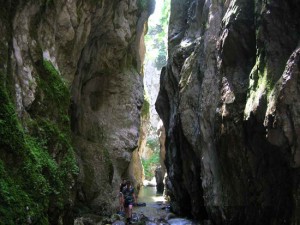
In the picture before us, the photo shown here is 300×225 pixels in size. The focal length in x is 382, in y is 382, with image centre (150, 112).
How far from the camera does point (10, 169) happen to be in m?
6.48

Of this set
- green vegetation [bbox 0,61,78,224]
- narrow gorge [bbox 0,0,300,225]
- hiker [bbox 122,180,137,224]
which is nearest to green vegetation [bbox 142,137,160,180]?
narrow gorge [bbox 0,0,300,225]

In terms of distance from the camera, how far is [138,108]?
19.7 metres

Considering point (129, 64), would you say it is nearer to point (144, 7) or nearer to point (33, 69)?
point (144, 7)

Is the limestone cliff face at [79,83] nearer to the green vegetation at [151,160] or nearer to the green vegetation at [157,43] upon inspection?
the green vegetation at [157,43]

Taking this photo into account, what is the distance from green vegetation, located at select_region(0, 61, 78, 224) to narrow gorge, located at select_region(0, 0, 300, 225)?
0.03 m

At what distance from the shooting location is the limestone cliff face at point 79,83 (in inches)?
314

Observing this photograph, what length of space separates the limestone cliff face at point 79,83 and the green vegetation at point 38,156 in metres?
0.03

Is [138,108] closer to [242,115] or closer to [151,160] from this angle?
[242,115]

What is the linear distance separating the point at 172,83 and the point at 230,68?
288 inches

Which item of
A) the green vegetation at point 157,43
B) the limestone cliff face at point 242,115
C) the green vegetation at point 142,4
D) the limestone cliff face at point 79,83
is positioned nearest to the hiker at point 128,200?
the limestone cliff face at point 79,83

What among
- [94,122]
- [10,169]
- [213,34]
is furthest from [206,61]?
[10,169]

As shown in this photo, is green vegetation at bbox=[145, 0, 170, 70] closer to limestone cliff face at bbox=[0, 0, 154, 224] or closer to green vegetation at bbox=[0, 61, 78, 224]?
limestone cliff face at bbox=[0, 0, 154, 224]

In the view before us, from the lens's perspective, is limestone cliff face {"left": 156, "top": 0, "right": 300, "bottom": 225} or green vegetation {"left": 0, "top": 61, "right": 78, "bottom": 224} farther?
limestone cliff face {"left": 156, "top": 0, "right": 300, "bottom": 225}

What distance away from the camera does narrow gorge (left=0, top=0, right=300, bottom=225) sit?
7.68m
